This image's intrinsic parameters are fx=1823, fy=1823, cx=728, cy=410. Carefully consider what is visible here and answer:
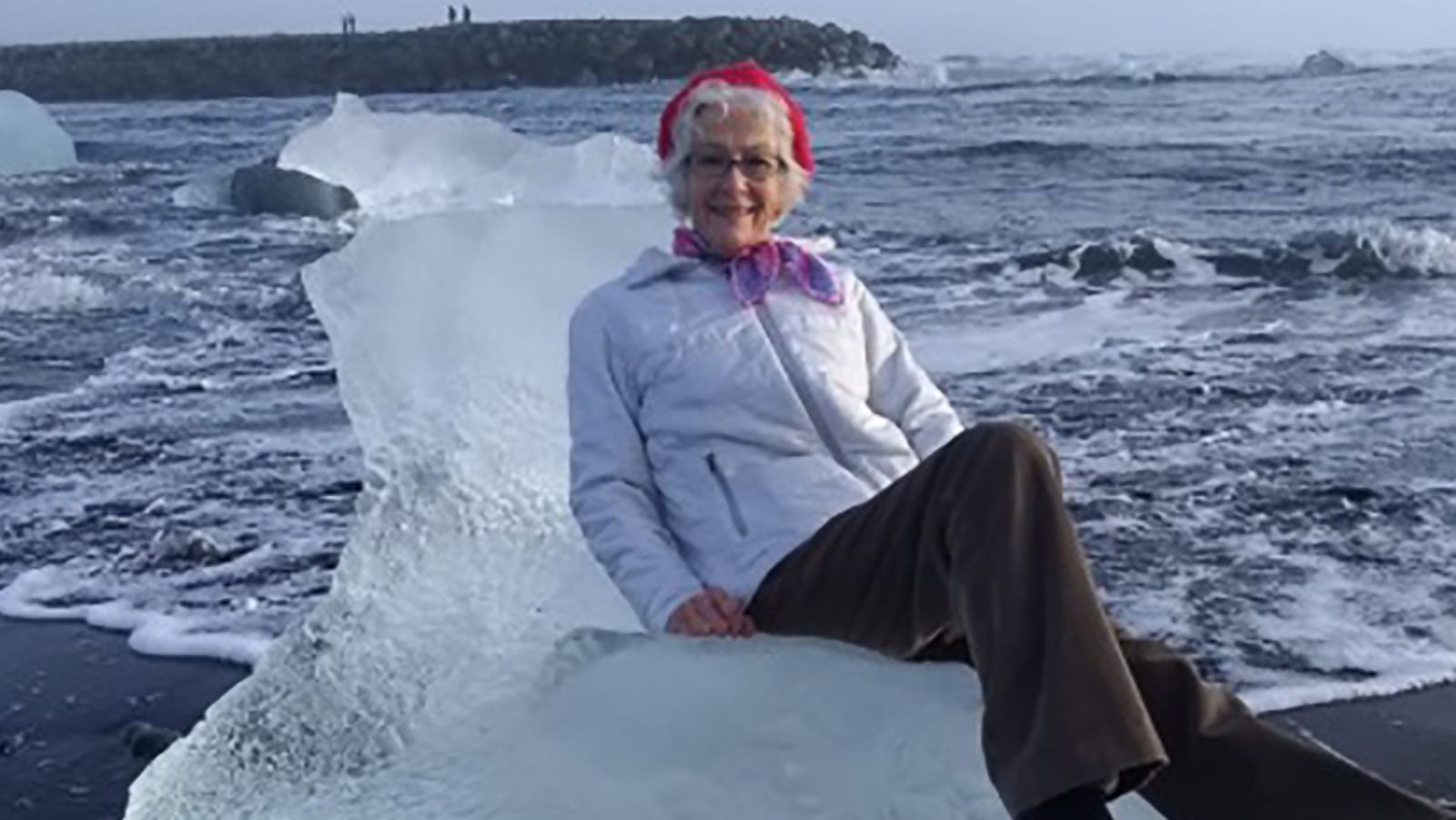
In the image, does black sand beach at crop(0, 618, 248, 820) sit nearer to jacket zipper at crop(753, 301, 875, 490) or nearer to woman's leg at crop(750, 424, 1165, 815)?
jacket zipper at crop(753, 301, 875, 490)

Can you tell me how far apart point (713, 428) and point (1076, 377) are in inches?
215

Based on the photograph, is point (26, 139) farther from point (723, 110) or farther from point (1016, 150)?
point (723, 110)

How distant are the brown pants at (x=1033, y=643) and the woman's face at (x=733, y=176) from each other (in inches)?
23.8

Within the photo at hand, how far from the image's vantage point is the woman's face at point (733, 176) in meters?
2.96

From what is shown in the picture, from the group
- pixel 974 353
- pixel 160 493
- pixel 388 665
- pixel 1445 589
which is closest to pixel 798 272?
pixel 388 665

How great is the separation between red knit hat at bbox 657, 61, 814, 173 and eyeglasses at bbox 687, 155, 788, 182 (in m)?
0.08

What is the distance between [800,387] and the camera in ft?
9.57

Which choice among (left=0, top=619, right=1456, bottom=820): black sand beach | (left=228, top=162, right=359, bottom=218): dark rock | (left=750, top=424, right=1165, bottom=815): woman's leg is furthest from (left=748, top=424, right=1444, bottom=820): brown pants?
(left=228, top=162, right=359, bottom=218): dark rock

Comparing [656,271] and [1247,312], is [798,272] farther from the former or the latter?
[1247,312]

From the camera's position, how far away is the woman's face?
2.96 m

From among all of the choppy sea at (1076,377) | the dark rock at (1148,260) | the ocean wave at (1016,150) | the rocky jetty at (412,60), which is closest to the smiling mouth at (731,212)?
the choppy sea at (1076,377)

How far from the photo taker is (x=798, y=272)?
9.84ft

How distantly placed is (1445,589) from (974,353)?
4061mm

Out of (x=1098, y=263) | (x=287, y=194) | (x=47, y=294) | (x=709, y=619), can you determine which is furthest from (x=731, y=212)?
(x=287, y=194)
